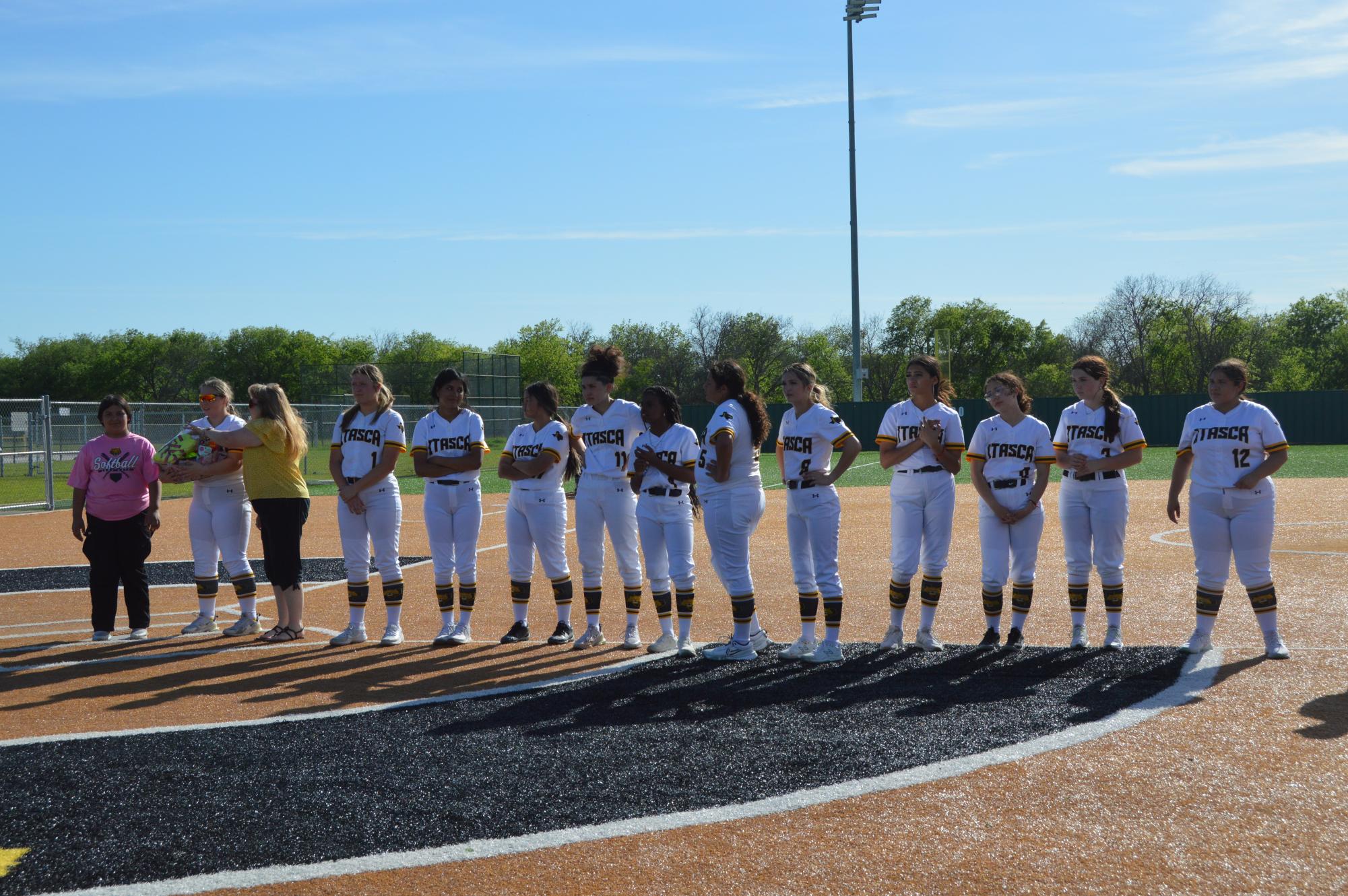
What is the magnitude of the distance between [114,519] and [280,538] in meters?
1.39

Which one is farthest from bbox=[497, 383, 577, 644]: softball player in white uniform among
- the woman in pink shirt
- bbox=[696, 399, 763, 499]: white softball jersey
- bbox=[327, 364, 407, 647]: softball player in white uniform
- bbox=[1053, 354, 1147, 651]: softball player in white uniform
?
bbox=[1053, 354, 1147, 651]: softball player in white uniform

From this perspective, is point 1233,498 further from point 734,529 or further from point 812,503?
point 734,529

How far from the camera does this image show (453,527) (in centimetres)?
813

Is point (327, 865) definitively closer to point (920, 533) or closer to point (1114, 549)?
point (920, 533)

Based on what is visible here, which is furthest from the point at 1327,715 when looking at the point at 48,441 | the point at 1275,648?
the point at 48,441

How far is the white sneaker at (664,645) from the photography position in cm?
758

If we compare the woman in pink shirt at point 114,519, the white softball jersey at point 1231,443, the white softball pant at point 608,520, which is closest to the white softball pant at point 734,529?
the white softball pant at point 608,520

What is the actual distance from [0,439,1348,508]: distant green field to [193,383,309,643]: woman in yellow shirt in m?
16.4

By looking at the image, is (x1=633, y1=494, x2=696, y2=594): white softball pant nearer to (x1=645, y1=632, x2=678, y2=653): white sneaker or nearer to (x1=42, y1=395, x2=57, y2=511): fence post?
(x1=645, y1=632, x2=678, y2=653): white sneaker

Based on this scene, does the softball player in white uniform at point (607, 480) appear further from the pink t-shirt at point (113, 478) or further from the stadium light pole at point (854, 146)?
the stadium light pole at point (854, 146)

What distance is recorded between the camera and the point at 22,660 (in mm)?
7711

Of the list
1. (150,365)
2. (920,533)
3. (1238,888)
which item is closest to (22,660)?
(920,533)

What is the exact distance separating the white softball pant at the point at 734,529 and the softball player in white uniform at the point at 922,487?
0.99 metres

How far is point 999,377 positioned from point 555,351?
8479 centimetres
